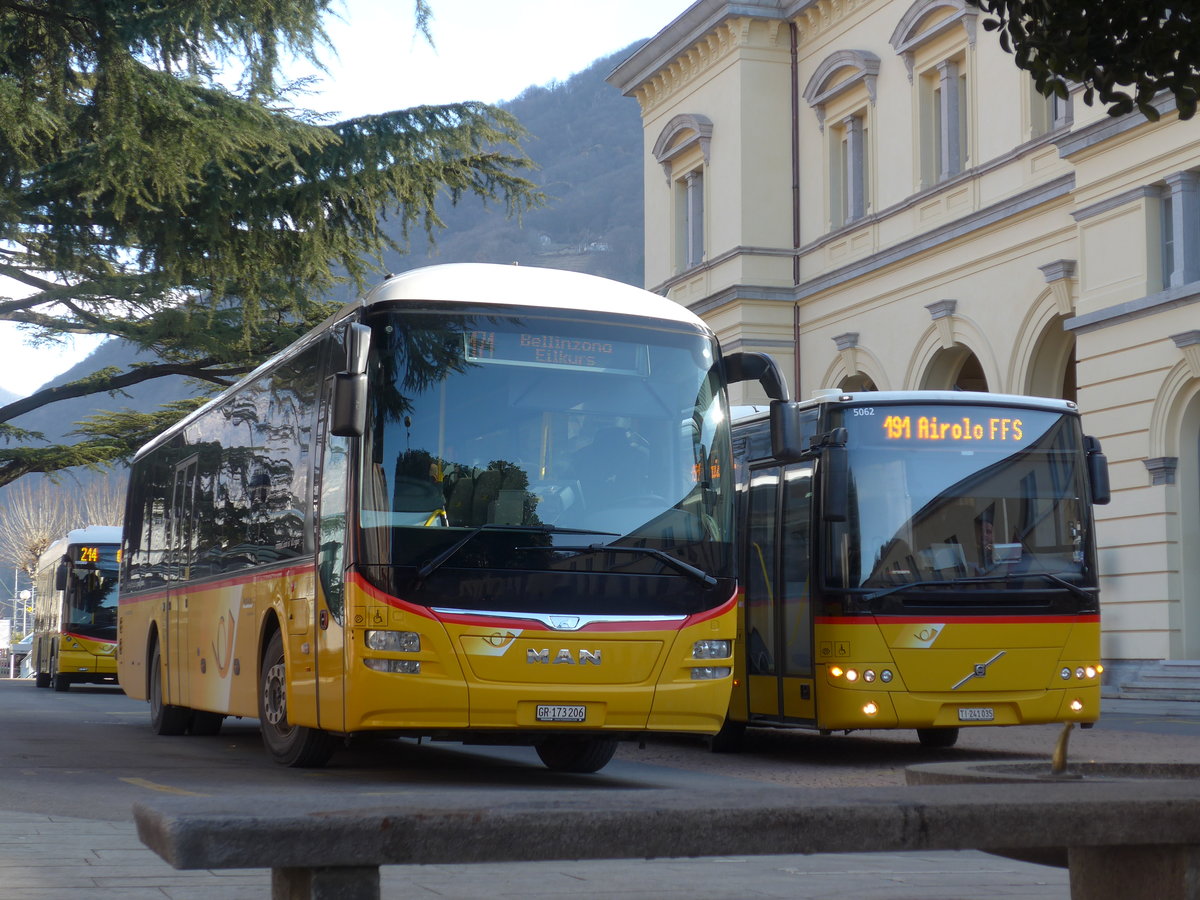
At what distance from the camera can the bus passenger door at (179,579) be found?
16.3 metres

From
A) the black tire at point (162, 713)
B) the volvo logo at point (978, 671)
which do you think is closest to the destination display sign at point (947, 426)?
the volvo logo at point (978, 671)

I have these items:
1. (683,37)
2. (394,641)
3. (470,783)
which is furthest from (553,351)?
(683,37)

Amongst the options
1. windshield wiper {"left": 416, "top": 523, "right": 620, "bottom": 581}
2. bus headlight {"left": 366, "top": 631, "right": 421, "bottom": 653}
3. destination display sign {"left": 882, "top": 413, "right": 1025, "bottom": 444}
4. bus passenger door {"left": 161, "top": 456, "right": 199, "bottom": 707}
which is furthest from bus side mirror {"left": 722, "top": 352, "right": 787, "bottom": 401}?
bus passenger door {"left": 161, "top": 456, "right": 199, "bottom": 707}

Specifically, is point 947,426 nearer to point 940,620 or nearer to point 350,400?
point 940,620

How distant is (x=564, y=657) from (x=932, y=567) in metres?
4.01

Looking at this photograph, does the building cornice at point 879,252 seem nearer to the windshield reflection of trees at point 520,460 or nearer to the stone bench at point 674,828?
the windshield reflection of trees at point 520,460

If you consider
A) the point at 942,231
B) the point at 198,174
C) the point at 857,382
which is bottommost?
the point at 198,174

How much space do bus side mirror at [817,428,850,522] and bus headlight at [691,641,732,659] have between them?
2.28 metres

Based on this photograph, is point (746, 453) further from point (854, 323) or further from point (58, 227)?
point (854, 323)

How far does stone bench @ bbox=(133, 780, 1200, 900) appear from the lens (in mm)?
3936

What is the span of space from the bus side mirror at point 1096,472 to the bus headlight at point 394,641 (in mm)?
6264

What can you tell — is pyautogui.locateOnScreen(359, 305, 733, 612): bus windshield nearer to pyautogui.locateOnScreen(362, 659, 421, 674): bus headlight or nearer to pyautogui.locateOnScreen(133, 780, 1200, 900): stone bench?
pyautogui.locateOnScreen(362, 659, 421, 674): bus headlight

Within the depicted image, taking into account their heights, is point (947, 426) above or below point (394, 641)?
above

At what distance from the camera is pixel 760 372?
1194cm
